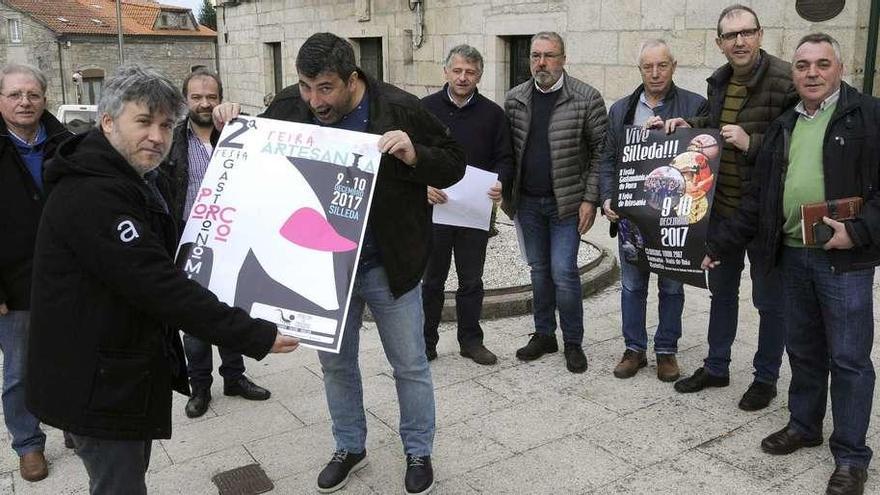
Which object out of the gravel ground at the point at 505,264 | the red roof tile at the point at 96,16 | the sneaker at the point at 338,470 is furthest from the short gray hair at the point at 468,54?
the red roof tile at the point at 96,16

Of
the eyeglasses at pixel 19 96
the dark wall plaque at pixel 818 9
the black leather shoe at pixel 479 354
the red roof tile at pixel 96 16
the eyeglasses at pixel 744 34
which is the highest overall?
the red roof tile at pixel 96 16

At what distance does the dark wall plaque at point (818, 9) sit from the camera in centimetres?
699

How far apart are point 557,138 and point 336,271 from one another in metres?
2.14

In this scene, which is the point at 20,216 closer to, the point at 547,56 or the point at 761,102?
the point at 547,56

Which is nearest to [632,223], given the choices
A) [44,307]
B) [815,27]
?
[44,307]

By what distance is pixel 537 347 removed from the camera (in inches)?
195

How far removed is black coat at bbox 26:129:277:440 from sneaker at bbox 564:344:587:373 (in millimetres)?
2915

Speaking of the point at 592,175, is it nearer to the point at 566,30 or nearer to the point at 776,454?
the point at 776,454

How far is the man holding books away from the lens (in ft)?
10.2

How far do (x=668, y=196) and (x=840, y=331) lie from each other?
113 centimetres

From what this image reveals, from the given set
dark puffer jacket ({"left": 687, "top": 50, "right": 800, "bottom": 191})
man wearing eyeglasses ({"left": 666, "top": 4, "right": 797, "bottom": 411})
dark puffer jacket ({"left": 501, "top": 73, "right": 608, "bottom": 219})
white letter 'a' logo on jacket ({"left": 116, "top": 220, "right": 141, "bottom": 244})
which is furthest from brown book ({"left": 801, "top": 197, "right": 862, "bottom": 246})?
white letter 'a' logo on jacket ({"left": 116, "top": 220, "right": 141, "bottom": 244})

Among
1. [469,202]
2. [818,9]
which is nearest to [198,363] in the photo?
[469,202]

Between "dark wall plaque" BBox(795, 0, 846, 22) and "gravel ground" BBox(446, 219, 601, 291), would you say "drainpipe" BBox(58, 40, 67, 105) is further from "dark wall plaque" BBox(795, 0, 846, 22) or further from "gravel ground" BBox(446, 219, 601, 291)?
"dark wall plaque" BBox(795, 0, 846, 22)

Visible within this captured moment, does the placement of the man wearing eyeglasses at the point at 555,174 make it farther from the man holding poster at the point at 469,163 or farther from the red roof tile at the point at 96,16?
the red roof tile at the point at 96,16
